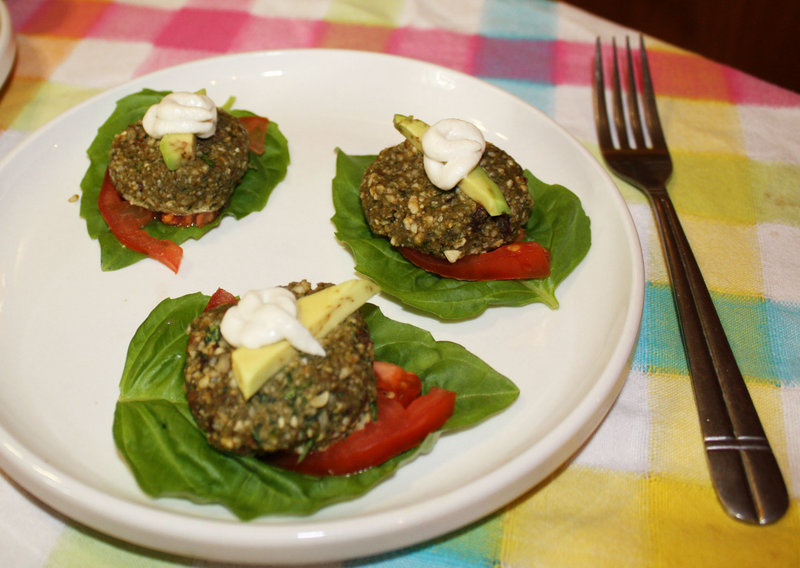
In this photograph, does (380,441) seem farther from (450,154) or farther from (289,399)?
(450,154)

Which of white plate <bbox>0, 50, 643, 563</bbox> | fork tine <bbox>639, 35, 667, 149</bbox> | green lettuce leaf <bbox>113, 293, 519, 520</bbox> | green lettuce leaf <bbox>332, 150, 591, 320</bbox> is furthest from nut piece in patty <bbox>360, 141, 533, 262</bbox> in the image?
fork tine <bbox>639, 35, 667, 149</bbox>

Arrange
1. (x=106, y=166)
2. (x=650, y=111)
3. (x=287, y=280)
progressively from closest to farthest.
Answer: (x=287, y=280), (x=106, y=166), (x=650, y=111)

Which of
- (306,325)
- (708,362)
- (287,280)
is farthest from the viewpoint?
(287,280)

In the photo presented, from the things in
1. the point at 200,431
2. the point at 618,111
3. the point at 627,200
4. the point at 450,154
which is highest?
the point at 450,154

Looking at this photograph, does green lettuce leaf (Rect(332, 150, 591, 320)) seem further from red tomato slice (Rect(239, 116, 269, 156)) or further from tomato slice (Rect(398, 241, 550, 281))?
red tomato slice (Rect(239, 116, 269, 156))

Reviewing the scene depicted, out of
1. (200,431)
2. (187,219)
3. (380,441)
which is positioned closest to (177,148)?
(187,219)

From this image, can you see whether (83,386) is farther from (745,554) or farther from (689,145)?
(689,145)

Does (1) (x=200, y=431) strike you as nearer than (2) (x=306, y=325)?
No
